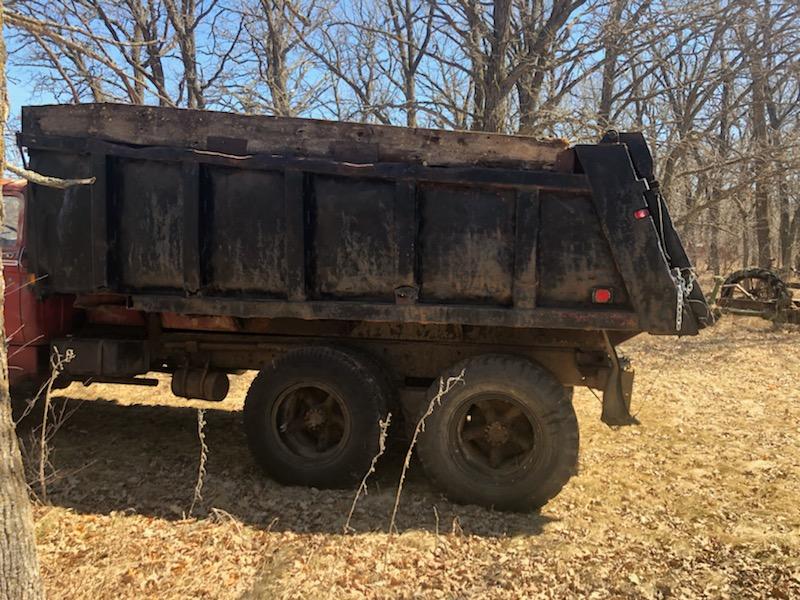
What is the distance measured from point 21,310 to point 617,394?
15.1 feet

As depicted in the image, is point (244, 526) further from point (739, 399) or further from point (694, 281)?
point (739, 399)

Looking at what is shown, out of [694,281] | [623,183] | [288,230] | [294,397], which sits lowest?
[294,397]

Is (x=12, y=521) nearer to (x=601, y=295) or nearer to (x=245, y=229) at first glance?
(x=245, y=229)

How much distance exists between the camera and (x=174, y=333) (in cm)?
503

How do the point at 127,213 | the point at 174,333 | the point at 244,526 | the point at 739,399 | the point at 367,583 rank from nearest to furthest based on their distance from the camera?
the point at 367,583
the point at 244,526
the point at 127,213
the point at 174,333
the point at 739,399

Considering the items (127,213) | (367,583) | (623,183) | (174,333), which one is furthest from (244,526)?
(623,183)

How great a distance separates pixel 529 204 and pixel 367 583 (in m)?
2.53

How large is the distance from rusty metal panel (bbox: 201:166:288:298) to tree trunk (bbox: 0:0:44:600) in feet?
6.32

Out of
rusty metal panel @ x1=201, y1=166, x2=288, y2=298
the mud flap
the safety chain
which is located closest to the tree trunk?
rusty metal panel @ x1=201, y1=166, x2=288, y2=298

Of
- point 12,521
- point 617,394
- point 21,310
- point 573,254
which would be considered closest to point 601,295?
point 573,254

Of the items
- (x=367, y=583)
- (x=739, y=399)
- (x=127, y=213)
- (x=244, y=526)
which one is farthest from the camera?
(x=739, y=399)

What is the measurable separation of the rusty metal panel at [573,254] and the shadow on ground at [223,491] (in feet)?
5.10

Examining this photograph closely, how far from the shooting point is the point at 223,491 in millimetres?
4301

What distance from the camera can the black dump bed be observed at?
4066 millimetres
